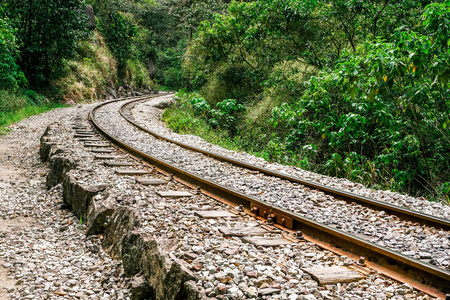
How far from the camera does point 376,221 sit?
407 centimetres

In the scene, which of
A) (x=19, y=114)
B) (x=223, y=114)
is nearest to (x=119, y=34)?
(x=19, y=114)

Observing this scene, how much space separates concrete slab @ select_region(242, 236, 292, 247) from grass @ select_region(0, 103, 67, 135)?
38.6ft

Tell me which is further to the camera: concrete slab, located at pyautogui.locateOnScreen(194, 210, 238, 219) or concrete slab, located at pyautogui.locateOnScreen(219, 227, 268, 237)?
concrete slab, located at pyautogui.locateOnScreen(194, 210, 238, 219)

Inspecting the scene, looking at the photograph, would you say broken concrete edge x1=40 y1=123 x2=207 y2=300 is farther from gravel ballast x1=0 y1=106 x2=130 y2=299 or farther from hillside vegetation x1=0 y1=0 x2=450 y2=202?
hillside vegetation x1=0 y1=0 x2=450 y2=202

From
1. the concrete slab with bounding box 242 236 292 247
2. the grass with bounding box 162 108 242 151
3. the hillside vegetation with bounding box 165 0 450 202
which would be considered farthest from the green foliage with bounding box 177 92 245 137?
the concrete slab with bounding box 242 236 292 247

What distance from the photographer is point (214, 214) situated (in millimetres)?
4066

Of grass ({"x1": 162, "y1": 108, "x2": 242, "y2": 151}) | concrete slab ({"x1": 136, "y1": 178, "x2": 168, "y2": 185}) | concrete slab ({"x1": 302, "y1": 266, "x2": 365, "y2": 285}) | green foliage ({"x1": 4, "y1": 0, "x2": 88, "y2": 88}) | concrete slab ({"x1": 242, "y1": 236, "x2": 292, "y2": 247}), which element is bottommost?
grass ({"x1": 162, "y1": 108, "x2": 242, "y2": 151})

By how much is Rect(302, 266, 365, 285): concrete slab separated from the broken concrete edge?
0.86 metres

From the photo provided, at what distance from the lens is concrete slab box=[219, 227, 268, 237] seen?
3.47 m

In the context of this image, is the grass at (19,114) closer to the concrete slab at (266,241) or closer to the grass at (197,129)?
the grass at (197,129)

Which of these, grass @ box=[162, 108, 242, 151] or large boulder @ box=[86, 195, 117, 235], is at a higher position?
large boulder @ box=[86, 195, 117, 235]

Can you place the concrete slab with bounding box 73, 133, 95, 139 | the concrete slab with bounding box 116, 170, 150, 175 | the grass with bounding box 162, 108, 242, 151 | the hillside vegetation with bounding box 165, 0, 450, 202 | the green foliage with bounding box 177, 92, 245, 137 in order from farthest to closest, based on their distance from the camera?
the green foliage with bounding box 177, 92, 245, 137, the grass with bounding box 162, 108, 242, 151, the concrete slab with bounding box 73, 133, 95, 139, the hillside vegetation with bounding box 165, 0, 450, 202, the concrete slab with bounding box 116, 170, 150, 175

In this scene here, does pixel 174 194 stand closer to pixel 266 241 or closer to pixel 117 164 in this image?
pixel 266 241

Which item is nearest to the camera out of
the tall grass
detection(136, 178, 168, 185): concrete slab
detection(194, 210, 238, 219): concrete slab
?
detection(194, 210, 238, 219): concrete slab
